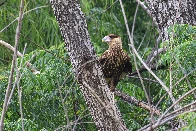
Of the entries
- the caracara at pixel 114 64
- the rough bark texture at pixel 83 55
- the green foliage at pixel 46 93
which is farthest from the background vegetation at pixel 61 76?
the caracara at pixel 114 64

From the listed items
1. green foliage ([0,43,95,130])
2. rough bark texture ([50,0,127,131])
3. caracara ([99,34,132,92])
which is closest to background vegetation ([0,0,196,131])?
green foliage ([0,43,95,130])

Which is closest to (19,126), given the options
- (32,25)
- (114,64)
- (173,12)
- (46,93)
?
(46,93)

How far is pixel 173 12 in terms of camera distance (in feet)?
16.4

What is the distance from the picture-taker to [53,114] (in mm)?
5949

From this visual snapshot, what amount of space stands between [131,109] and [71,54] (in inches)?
90.5

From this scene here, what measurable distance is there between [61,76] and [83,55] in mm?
1590

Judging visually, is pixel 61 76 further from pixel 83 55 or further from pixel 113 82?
→ pixel 83 55

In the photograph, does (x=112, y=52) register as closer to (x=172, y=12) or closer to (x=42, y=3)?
(x=172, y=12)

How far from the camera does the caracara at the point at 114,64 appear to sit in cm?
A: 534

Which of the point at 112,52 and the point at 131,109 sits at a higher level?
the point at 112,52

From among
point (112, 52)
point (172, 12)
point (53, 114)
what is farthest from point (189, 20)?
point (53, 114)

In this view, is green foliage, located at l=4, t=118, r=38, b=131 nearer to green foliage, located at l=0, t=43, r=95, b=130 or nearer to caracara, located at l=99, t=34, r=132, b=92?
green foliage, located at l=0, t=43, r=95, b=130

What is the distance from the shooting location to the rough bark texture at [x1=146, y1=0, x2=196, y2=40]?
197 inches

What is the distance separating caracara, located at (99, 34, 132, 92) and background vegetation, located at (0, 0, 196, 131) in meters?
0.24
